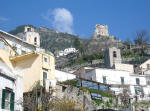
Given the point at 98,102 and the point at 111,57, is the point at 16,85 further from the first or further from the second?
the point at 111,57

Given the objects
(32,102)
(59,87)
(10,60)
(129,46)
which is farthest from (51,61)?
(129,46)

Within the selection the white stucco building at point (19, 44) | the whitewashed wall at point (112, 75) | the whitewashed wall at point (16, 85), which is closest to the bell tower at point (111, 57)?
the whitewashed wall at point (112, 75)

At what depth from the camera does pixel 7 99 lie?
60.4 ft

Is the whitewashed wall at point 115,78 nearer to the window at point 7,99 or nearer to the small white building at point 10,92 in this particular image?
the small white building at point 10,92

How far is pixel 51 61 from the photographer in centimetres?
3584

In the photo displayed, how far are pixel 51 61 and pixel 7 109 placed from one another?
18.1 metres

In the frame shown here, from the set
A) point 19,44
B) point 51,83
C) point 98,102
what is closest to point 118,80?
point 98,102

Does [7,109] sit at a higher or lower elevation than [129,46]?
lower

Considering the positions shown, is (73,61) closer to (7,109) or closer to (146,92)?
(146,92)

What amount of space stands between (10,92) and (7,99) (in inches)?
24.1

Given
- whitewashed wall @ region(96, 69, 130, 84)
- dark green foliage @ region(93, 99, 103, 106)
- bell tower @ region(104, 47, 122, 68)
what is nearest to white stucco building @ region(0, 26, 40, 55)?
dark green foliage @ region(93, 99, 103, 106)

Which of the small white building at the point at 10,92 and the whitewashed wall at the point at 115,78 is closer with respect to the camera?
the small white building at the point at 10,92

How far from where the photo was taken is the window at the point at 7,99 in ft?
58.7

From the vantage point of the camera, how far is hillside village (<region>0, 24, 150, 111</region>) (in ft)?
65.3
